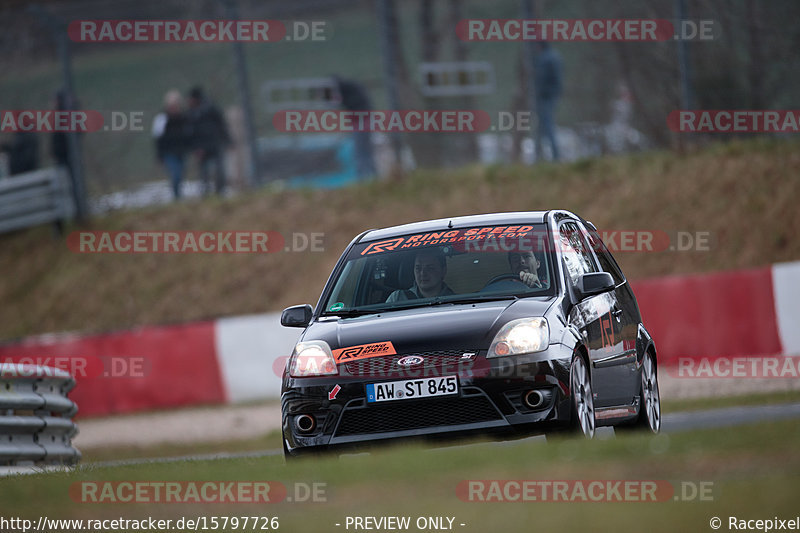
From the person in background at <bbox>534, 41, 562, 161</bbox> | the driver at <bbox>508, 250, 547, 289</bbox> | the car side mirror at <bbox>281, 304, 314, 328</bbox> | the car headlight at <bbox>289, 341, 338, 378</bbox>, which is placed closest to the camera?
the car headlight at <bbox>289, 341, 338, 378</bbox>

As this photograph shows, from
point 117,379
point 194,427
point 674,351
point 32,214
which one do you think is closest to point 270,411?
point 194,427

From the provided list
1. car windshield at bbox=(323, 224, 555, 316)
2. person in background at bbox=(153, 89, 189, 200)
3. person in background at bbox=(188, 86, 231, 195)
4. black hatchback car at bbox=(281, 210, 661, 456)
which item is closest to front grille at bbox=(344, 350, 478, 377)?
black hatchback car at bbox=(281, 210, 661, 456)

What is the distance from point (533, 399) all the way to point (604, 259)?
2.52 meters

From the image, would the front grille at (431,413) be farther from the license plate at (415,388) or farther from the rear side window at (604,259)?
the rear side window at (604,259)

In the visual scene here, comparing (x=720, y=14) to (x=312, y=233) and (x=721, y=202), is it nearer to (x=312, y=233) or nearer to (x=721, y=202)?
(x=721, y=202)

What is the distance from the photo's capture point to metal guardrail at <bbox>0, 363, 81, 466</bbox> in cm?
953

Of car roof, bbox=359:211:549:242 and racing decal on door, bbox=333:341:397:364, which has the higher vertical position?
car roof, bbox=359:211:549:242

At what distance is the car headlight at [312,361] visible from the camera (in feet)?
25.4

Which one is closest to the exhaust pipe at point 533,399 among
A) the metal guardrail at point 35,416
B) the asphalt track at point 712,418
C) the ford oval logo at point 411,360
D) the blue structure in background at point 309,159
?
the ford oval logo at point 411,360

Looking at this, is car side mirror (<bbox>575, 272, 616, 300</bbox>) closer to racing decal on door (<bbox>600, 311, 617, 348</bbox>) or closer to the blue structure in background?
racing decal on door (<bbox>600, 311, 617, 348</bbox>)

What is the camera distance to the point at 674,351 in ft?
51.1

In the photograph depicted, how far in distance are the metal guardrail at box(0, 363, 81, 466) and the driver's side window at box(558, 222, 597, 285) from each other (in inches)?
155

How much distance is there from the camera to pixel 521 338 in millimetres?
7559

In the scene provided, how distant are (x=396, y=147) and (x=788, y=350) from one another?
341 inches
